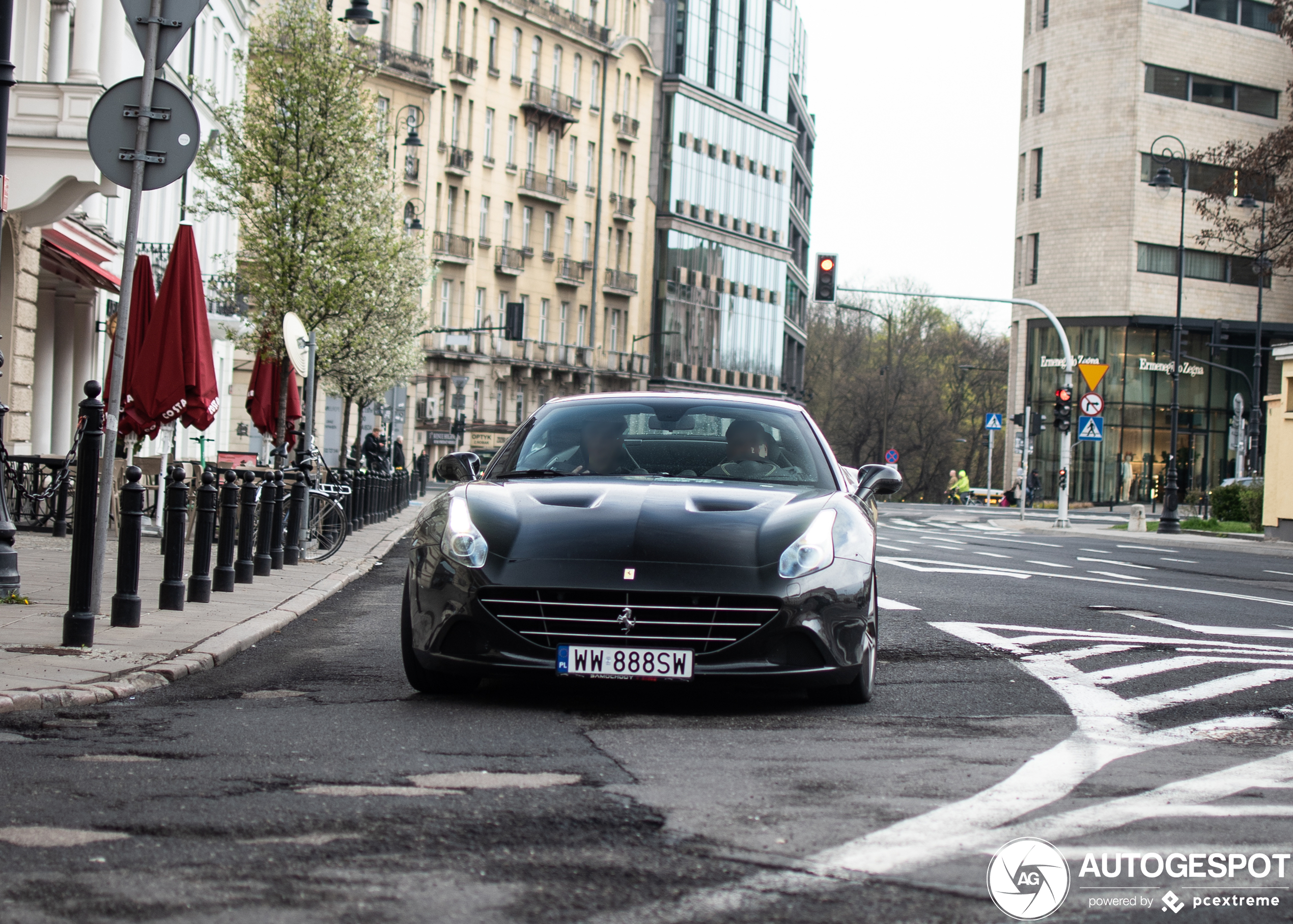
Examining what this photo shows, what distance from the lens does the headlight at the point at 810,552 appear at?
Answer: 7012 millimetres

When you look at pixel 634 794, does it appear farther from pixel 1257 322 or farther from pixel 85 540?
pixel 1257 322

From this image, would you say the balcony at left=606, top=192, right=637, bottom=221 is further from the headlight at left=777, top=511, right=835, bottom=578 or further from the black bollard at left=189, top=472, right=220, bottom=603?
the headlight at left=777, top=511, right=835, bottom=578

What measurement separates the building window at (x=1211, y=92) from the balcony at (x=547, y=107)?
28.0 metres

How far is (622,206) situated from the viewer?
89.2 metres

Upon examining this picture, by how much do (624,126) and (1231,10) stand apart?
3080 cm

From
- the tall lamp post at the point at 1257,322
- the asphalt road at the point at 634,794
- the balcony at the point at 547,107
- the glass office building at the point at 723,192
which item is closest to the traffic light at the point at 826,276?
the tall lamp post at the point at 1257,322

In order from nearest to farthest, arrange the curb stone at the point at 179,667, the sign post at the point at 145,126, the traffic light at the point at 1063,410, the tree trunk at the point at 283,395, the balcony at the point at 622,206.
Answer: the curb stone at the point at 179,667, the sign post at the point at 145,126, the tree trunk at the point at 283,395, the traffic light at the point at 1063,410, the balcony at the point at 622,206

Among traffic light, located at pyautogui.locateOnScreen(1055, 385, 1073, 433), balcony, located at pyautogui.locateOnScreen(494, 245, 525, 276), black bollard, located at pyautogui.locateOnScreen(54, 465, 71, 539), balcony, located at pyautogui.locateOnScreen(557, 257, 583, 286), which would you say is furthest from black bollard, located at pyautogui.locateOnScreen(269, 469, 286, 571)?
balcony, located at pyautogui.locateOnScreen(557, 257, 583, 286)

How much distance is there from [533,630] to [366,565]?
11080 millimetres

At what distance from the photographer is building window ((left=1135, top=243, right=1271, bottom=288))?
7419cm

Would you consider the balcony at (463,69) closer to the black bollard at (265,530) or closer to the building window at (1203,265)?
the building window at (1203,265)

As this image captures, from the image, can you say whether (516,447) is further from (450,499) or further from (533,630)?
(533,630)

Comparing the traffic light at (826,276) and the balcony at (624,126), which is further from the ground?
the balcony at (624,126)

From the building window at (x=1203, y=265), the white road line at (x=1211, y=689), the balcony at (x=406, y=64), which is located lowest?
the white road line at (x=1211, y=689)
